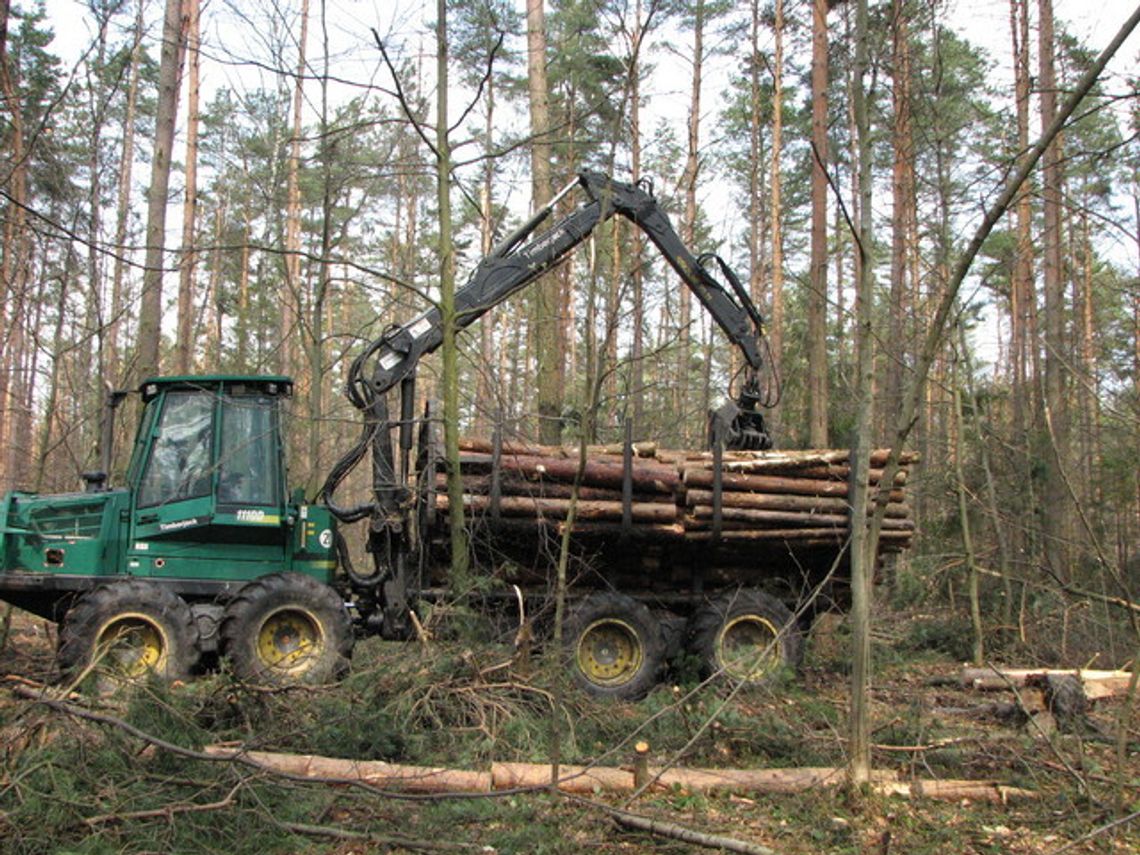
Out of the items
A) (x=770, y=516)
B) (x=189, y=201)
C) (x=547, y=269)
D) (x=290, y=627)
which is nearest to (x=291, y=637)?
(x=290, y=627)

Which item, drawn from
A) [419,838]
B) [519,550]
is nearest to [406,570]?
[519,550]

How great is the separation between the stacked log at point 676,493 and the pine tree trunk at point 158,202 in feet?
18.6

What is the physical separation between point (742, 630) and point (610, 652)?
1288 mm

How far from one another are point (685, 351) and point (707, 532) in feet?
62.7

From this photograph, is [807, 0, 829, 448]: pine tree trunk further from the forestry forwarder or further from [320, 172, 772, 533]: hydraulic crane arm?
the forestry forwarder

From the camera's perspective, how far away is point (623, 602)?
27.8 feet

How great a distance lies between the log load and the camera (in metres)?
8.17

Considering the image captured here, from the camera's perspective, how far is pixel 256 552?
28.5 feet

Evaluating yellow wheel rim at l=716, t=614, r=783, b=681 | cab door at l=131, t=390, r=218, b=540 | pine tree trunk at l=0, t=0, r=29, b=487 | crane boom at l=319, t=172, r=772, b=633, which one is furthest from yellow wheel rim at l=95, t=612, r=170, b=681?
yellow wheel rim at l=716, t=614, r=783, b=681

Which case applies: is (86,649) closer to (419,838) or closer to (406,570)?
(406,570)

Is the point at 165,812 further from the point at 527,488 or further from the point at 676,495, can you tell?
the point at 676,495

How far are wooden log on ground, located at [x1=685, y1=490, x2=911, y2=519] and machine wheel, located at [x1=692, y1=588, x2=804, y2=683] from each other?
2.68ft

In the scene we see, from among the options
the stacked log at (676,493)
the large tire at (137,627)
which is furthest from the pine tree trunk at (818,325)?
the large tire at (137,627)

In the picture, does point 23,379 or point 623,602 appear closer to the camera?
point 623,602
